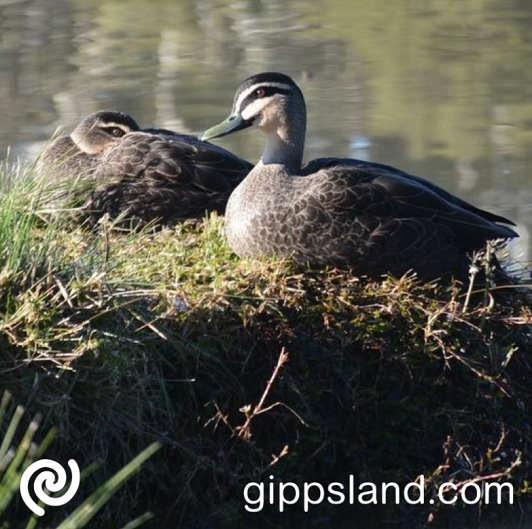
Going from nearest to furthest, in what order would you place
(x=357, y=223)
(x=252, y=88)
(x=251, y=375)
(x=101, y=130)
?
(x=251, y=375) → (x=357, y=223) → (x=252, y=88) → (x=101, y=130)

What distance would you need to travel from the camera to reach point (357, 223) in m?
5.88

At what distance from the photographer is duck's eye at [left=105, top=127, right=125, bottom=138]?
740 centimetres

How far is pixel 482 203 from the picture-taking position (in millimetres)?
8914

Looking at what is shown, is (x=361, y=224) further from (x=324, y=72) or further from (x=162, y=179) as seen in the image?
(x=324, y=72)

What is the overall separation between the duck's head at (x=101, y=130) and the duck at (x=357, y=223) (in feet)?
4.28

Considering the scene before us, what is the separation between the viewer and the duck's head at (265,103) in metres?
6.35

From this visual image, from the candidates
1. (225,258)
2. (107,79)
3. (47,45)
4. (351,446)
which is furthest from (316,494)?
(47,45)

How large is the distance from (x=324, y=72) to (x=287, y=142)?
21.1ft

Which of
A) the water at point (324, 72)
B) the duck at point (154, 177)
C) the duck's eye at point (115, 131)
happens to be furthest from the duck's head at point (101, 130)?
the water at point (324, 72)

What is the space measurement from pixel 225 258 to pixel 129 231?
0.55 m

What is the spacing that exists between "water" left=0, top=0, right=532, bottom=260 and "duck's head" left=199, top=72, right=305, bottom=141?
1.90 m

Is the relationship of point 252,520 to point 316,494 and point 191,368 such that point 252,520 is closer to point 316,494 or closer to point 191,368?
point 316,494

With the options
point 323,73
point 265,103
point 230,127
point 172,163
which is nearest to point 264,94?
point 265,103

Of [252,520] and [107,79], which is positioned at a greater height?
[252,520]
